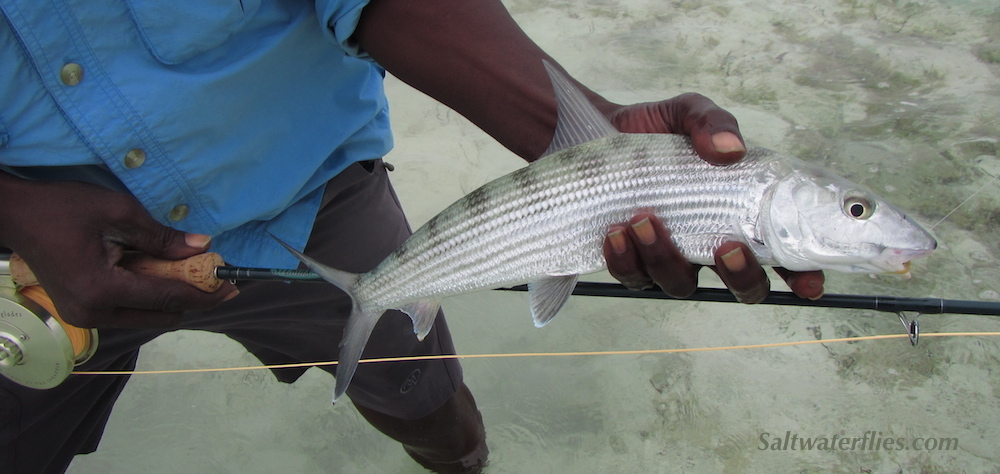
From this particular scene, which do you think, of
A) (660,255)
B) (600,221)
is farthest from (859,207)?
(600,221)

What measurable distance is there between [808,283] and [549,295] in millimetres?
622

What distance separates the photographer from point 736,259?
56.6 inches

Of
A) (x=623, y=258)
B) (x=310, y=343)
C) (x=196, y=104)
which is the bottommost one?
(x=310, y=343)

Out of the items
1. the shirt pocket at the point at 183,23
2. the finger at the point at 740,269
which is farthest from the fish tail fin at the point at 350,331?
the finger at the point at 740,269

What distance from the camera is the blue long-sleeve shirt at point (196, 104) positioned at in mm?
1405

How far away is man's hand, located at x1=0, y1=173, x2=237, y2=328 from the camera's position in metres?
1.52

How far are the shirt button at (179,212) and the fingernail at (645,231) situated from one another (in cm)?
111

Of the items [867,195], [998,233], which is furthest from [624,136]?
[998,233]

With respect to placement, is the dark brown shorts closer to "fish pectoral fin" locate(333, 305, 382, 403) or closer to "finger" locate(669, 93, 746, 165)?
"fish pectoral fin" locate(333, 305, 382, 403)

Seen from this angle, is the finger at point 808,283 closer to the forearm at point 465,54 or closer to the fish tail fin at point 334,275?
the forearm at point 465,54

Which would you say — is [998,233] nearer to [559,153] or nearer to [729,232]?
[729,232]

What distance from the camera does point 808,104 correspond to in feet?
13.4

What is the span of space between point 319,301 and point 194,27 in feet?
3.09

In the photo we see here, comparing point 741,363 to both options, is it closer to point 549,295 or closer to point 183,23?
point 549,295
